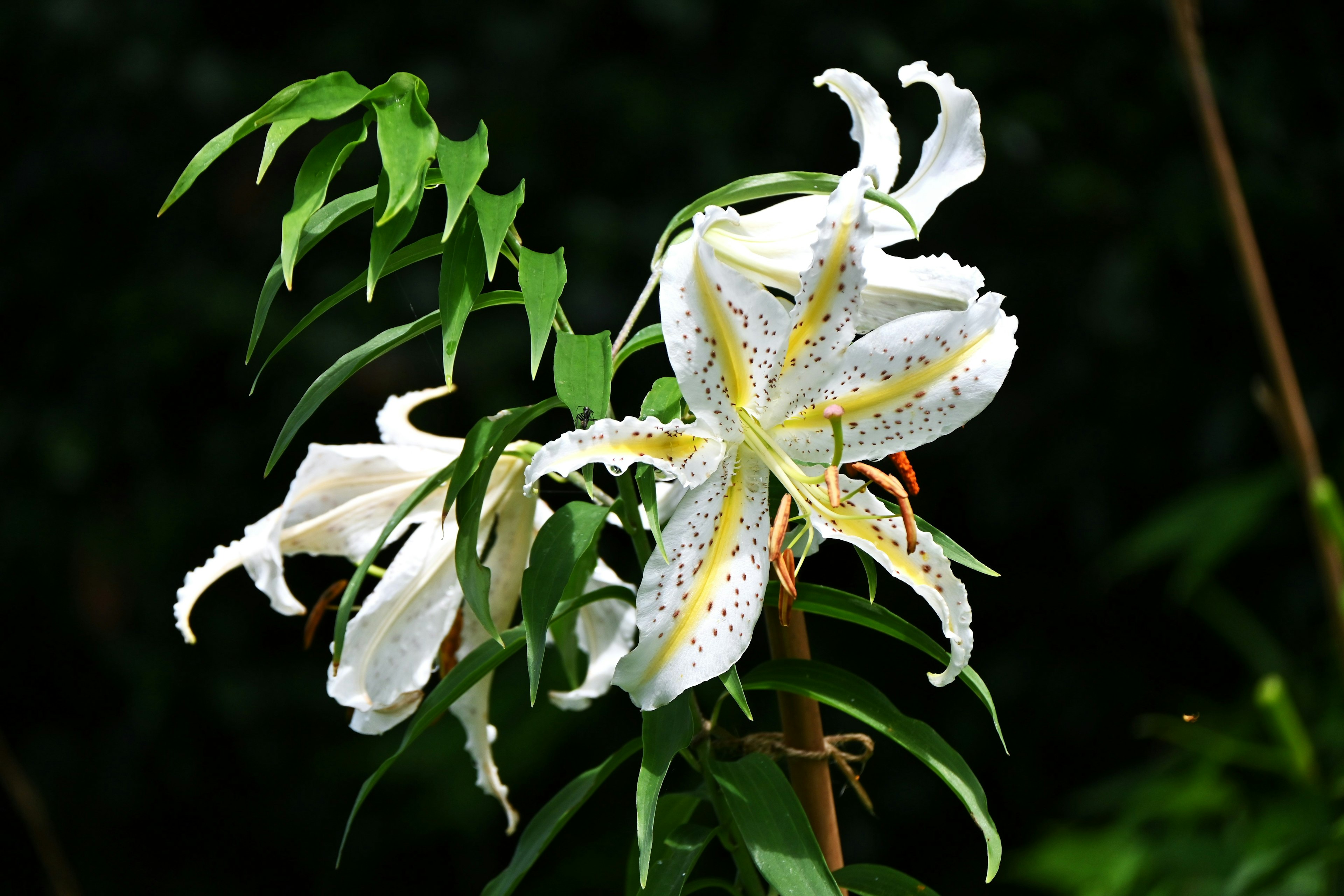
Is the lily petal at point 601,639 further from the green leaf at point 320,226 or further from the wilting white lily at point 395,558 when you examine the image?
the green leaf at point 320,226

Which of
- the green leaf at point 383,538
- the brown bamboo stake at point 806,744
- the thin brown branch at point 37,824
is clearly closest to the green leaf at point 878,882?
the brown bamboo stake at point 806,744

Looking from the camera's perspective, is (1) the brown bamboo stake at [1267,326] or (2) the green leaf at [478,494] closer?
(2) the green leaf at [478,494]

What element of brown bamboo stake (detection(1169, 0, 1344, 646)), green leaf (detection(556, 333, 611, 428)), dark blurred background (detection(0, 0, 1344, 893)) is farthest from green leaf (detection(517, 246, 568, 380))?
dark blurred background (detection(0, 0, 1344, 893))

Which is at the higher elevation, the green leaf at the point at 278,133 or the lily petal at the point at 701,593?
the green leaf at the point at 278,133

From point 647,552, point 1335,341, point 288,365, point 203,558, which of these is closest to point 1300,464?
point 647,552

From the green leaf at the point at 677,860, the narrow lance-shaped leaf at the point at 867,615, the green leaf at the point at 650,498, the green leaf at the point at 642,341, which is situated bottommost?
the green leaf at the point at 677,860

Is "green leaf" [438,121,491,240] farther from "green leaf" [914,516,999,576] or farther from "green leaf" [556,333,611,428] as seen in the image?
"green leaf" [914,516,999,576]
